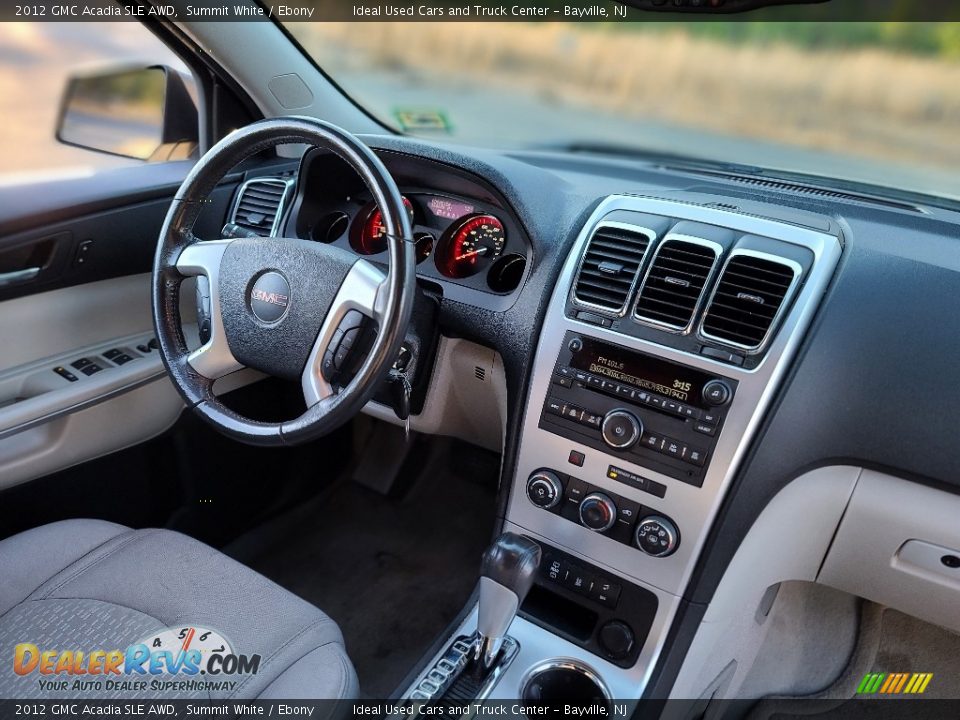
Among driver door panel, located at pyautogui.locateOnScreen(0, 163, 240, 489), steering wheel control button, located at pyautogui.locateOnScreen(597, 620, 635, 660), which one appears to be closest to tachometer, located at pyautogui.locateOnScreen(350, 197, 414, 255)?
driver door panel, located at pyautogui.locateOnScreen(0, 163, 240, 489)

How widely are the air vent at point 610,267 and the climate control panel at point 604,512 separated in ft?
1.22

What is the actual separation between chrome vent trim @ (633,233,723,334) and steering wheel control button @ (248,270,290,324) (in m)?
0.66

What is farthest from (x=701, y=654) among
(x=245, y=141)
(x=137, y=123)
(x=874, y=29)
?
(x=137, y=123)

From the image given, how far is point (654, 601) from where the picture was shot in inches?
59.5

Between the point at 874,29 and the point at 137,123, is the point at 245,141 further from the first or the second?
the point at 874,29

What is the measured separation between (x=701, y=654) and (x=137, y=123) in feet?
6.85

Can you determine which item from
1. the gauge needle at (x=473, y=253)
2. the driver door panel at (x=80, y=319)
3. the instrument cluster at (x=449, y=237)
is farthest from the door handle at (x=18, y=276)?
the gauge needle at (x=473, y=253)

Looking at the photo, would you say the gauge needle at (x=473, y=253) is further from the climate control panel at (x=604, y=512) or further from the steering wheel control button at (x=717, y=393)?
the steering wheel control button at (x=717, y=393)

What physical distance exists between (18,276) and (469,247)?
106 centimetres

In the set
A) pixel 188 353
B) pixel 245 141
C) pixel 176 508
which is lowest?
pixel 176 508

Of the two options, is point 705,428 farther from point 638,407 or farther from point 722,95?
point 722,95

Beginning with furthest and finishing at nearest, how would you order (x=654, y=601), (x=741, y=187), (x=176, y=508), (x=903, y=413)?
1. (x=176, y=508)
2. (x=741, y=187)
3. (x=654, y=601)
4. (x=903, y=413)

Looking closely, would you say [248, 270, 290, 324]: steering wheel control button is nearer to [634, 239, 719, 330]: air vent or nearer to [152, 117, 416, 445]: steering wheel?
[152, 117, 416, 445]: steering wheel

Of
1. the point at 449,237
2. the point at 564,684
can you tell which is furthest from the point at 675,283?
the point at 564,684
